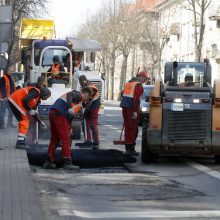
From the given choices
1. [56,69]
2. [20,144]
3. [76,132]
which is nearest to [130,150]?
[20,144]

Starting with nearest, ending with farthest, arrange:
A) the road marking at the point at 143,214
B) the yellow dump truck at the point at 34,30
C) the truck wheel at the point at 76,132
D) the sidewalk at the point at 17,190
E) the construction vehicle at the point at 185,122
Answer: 1. the sidewalk at the point at 17,190
2. the road marking at the point at 143,214
3. the construction vehicle at the point at 185,122
4. the truck wheel at the point at 76,132
5. the yellow dump truck at the point at 34,30

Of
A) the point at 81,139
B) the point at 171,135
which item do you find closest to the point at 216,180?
the point at 171,135

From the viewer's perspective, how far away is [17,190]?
9.33 meters

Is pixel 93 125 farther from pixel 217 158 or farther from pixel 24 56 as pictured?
pixel 24 56

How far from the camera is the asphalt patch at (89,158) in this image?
13617 mm

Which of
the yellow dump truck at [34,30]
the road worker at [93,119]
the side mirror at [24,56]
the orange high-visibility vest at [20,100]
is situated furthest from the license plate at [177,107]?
the yellow dump truck at [34,30]

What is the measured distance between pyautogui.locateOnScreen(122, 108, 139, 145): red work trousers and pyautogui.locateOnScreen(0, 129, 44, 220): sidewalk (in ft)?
8.56

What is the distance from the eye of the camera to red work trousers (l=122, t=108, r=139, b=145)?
15430mm

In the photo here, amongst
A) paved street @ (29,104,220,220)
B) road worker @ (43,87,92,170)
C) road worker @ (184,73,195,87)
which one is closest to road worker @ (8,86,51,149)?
road worker @ (43,87,92,170)

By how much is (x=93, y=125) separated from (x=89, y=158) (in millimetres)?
2330

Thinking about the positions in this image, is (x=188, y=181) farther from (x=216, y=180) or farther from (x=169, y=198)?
(x=169, y=198)

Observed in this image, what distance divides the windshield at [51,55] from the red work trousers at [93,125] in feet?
20.5

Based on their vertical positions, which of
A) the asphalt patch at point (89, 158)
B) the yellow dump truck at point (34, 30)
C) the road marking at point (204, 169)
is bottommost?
the road marking at point (204, 169)

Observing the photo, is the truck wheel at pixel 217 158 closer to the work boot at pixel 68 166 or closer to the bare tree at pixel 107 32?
the work boot at pixel 68 166
